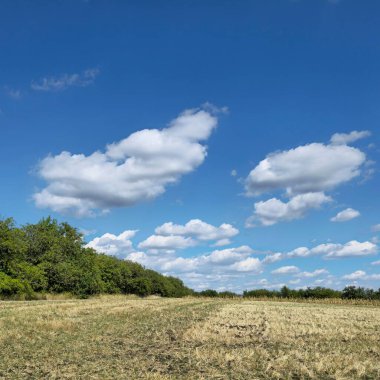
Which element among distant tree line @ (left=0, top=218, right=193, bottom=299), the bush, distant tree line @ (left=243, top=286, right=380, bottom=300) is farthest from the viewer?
distant tree line @ (left=243, top=286, right=380, bottom=300)

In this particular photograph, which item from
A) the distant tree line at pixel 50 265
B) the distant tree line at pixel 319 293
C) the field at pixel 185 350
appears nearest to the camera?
the field at pixel 185 350

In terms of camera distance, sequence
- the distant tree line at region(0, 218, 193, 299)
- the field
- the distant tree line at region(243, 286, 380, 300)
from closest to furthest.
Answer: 1. the field
2. the distant tree line at region(0, 218, 193, 299)
3. the distant tree line at region(243, 286, 380, 300)

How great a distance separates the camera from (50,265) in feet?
238

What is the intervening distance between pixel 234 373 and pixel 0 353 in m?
8.76

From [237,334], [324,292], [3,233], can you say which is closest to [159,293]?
[324,292]

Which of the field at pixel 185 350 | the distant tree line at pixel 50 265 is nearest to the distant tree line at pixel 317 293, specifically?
the distant tree line at pixel 50 265

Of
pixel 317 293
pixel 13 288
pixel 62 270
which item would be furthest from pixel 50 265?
pixel 317 293

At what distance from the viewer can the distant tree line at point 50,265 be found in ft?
199

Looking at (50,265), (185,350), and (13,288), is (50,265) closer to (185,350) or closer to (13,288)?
(13,288)

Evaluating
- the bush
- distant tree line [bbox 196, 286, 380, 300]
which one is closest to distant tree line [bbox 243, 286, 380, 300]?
distant tree line [bbox 196, 286, 380, 300]

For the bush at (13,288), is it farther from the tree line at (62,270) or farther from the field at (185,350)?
the field at (185,350)

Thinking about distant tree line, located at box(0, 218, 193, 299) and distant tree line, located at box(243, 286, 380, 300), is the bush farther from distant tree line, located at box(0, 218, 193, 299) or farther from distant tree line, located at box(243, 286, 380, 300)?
distant tree line, located at box(243, 286, 380, 300)

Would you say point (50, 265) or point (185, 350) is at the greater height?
point (50, 265)

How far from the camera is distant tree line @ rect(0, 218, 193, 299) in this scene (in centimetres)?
6056
